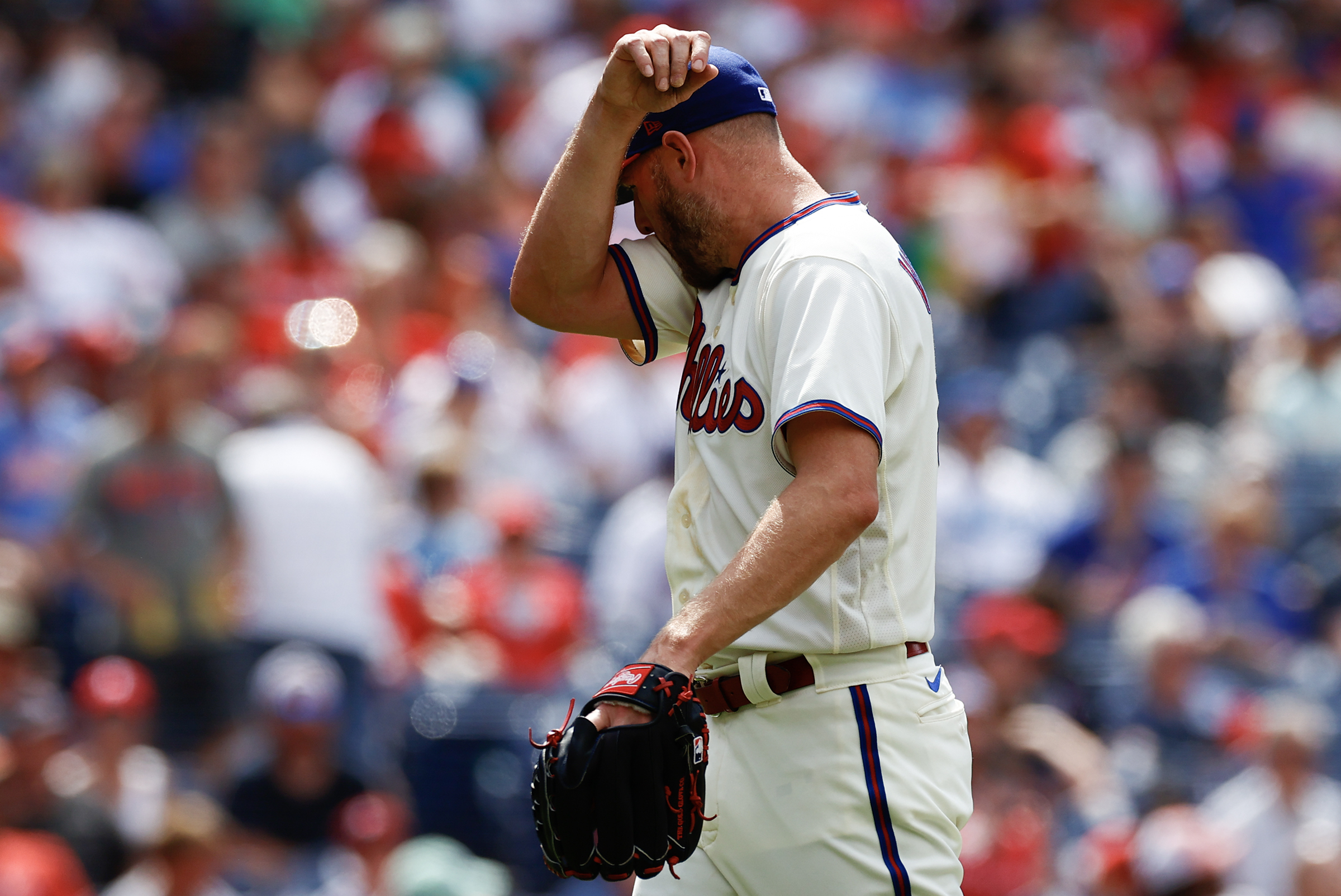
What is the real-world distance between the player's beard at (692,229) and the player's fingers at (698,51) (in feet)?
0.67

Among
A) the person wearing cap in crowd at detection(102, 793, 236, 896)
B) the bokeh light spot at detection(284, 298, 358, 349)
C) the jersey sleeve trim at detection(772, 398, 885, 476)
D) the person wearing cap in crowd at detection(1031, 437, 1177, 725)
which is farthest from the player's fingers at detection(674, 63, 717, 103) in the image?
the bokeh light spot at detection(284, 298, 358, 349)

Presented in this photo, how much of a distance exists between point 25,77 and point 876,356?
31.5ft

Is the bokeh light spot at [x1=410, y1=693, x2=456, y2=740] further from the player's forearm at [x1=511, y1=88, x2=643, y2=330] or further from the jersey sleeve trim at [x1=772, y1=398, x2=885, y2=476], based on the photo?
the jersey sleeve trim at [x1=772, y1=398, x2=885, y2=476]

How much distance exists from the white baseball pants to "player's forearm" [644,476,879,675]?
0.99 ft

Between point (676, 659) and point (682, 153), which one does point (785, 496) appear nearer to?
point (676, 659)

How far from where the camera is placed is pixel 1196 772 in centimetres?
694

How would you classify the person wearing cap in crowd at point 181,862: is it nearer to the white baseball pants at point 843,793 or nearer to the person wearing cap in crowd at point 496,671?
the person wearing cap in crowd at point 496,671

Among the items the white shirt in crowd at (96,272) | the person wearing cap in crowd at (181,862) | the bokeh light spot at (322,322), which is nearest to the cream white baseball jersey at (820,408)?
the person wearing cap in crowd at (181,862)

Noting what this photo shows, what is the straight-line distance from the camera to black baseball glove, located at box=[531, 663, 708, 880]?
2512mm

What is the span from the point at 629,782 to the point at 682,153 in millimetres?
1108

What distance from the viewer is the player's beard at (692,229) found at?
9.76 feet

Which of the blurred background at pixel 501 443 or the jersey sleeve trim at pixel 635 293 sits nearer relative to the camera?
the jersey sleeve trim at pixel 635 293

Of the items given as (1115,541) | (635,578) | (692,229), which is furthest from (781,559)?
(1115,541)

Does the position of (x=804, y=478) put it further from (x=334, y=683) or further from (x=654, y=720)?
(x=334, y=683)
